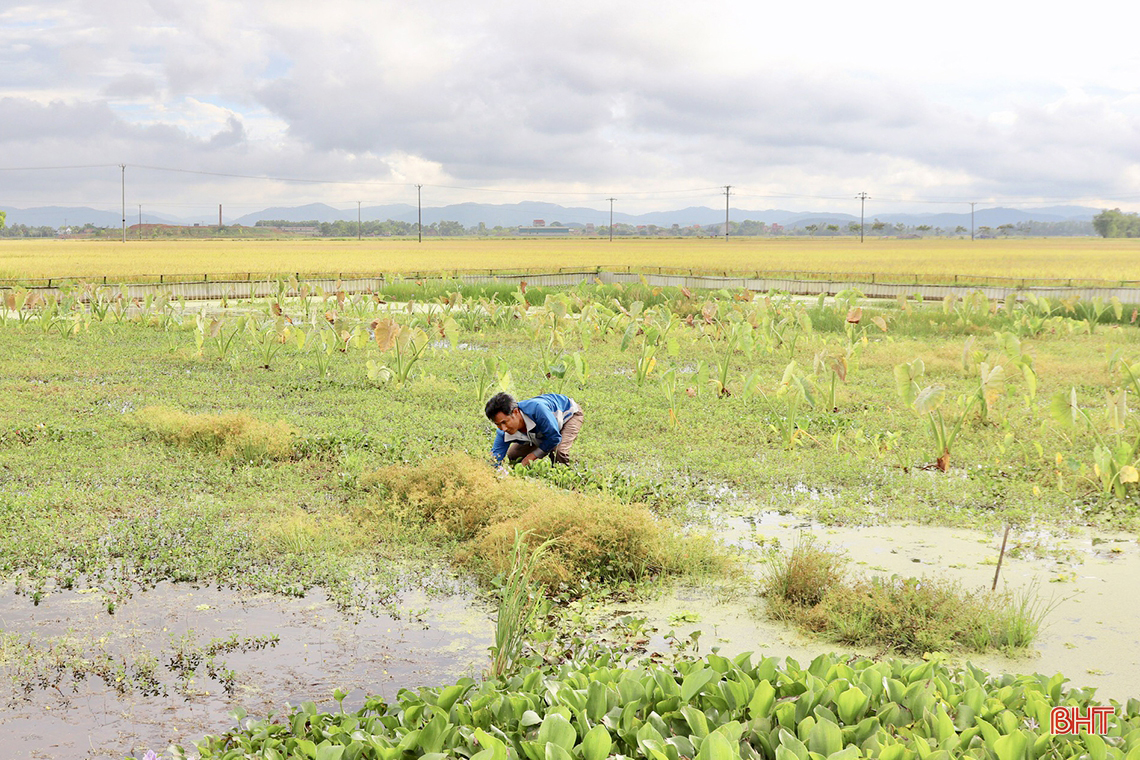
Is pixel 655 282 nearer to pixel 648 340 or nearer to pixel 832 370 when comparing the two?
pixel 648 340

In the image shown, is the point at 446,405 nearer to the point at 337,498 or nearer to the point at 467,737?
the point at 337,498

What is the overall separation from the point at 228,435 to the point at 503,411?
98.1 inches

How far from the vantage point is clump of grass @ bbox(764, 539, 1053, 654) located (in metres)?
4.08

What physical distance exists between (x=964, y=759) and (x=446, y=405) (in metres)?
7.56

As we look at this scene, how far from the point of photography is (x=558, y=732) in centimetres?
246

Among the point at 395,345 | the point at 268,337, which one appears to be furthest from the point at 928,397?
the point at 268,337

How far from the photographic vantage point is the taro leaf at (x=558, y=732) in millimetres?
2443

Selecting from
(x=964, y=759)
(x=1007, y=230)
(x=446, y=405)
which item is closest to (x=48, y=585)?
(x=964, y=759)

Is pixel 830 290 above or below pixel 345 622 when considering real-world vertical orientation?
above

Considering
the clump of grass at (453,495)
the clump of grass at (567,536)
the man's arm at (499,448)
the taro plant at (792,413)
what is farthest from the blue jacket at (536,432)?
the taro plant at (792,413)

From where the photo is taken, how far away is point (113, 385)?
1063cm

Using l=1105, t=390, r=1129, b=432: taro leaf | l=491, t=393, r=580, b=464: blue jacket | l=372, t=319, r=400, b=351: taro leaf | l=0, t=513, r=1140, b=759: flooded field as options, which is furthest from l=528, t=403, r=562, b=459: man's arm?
l=1105, t=390, r=1129, b=432: taro leaf

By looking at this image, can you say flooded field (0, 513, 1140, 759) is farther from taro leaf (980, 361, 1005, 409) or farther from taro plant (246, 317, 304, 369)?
taro plant (246, 317, 304, 369)

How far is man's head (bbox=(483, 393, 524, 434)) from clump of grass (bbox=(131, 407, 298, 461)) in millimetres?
1956
